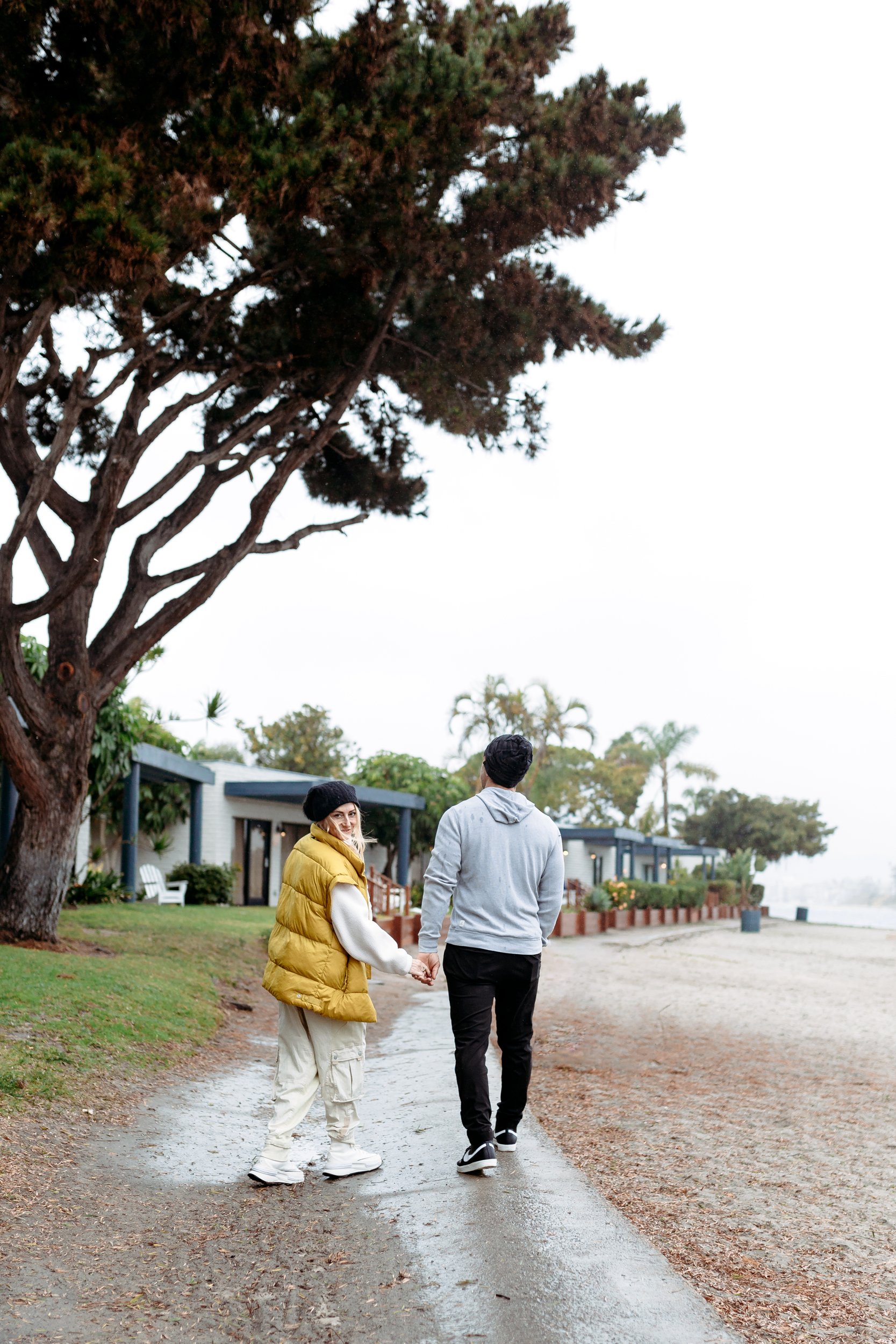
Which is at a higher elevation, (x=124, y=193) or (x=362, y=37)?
(x=362, y=37)

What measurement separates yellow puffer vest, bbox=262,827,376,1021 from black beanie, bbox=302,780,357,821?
75 mm

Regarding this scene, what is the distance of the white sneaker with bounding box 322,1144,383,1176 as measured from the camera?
4391mm

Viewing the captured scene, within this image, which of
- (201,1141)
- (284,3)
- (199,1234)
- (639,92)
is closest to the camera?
(199,1234)

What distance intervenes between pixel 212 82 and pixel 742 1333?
9657 mm

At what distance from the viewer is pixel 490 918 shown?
14.5ft

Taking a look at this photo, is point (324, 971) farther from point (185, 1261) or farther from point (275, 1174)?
point (185, 1261)

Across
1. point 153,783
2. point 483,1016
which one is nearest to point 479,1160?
point 483,1016

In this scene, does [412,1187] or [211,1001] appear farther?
[211,1001]

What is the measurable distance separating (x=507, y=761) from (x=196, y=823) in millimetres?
21252

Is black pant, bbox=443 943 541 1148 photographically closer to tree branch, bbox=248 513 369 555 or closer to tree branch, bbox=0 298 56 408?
tree branch, bbox=0 298 56 408

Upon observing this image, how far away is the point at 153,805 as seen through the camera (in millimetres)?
26594

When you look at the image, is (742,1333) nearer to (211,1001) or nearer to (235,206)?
(211,1001)

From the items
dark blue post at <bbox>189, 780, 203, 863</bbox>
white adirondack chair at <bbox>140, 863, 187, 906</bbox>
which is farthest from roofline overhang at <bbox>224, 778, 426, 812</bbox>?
white adirondack chair at <bbox>140, 863, 187, 906</bbox>

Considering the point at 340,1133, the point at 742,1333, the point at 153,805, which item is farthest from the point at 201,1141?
the point at 153,805
